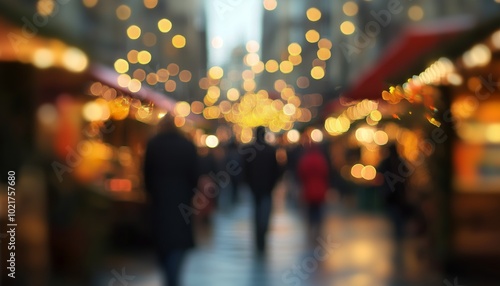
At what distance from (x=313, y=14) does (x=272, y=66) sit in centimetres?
4091

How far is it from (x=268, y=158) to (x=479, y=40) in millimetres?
4751

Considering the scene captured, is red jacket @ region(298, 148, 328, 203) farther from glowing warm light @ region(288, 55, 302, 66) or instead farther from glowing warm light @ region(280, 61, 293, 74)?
glowing warm light @ region(280, 61, 293, 74)

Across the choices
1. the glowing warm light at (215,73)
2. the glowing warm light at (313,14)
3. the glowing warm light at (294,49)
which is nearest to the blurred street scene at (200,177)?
the glowing warm light at (313,14)

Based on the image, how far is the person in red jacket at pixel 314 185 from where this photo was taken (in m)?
17.9

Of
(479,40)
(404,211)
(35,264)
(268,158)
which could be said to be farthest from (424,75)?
(404,211)

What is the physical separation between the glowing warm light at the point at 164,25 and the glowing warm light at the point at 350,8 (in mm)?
24244

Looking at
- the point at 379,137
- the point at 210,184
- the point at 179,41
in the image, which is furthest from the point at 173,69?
the point at 210,184

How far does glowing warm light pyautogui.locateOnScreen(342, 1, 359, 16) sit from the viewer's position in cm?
6862

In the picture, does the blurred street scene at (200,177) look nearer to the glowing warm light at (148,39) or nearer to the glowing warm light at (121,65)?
the glowing warm light at (121,65)

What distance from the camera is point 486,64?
12766mm

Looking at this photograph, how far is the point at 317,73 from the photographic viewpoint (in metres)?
103

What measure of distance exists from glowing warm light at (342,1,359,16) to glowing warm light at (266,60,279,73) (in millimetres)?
66950

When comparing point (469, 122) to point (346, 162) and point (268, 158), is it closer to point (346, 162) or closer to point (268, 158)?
point (268, 158)

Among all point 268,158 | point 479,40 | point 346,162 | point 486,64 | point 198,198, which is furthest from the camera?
point 346,162
